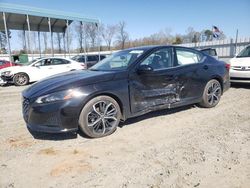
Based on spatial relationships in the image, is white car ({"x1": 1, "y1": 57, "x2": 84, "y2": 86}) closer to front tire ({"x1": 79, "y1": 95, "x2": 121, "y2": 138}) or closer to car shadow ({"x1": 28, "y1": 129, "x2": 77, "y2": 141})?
car shadow ({"x1": 28, "y1": 129, "x2": 77, "y2": 141})

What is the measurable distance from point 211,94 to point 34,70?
9344mm

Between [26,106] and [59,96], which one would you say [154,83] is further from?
[26,106]

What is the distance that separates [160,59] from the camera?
4.96 meters

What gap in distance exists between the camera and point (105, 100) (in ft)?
13.5

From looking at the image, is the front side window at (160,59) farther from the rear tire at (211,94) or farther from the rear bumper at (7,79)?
the rear bumper at (7,79)

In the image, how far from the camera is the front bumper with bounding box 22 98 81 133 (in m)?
3.75

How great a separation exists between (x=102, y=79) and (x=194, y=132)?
190cm

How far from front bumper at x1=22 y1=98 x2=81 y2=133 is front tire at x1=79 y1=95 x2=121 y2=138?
15 cm

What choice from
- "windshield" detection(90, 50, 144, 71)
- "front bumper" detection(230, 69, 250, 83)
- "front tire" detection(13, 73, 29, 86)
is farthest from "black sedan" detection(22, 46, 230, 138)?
"front tire" detection(13, 73, 29, 86)

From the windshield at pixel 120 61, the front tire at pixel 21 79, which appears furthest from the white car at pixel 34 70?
the windshield at pixel 120 61

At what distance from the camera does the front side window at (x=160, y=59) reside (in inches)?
188

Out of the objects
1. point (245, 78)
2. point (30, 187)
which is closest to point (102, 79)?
point (30, 187)

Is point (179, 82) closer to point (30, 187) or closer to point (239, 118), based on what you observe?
point (239, 118)

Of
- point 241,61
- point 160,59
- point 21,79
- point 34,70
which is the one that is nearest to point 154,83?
point 160,59
